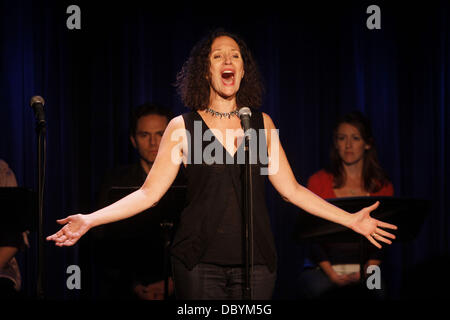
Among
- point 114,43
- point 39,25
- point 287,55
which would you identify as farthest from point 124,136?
point 287,55

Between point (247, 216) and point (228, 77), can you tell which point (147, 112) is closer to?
point (228, 77)

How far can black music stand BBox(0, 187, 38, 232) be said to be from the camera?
3090 mm

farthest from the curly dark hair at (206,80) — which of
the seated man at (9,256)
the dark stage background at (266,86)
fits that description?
the dark stage background at (266,86)

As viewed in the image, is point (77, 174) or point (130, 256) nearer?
point (130, 256)

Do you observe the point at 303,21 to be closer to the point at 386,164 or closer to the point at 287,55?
the point at 287,55

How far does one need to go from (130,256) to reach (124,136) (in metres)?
1.32

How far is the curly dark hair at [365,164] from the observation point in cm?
432

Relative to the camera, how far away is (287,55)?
489 centimetres

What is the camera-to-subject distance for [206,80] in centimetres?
286

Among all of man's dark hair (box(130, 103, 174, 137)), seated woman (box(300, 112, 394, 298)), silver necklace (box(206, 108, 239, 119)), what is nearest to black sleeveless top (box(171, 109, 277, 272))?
silver necklace (box(206, 108, 239, 119))

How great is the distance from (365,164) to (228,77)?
6.43 feet

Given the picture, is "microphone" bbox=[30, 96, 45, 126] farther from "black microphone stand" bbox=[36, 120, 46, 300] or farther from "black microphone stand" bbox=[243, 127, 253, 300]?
"black microphone stand" bbox=[243, 127, 253, 300]

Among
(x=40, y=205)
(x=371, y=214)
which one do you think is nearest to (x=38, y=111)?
(x=40, y=205)

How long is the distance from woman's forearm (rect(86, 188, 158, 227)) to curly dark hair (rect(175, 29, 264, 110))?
527 millimetres
